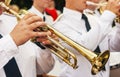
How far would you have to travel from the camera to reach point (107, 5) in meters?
2.57

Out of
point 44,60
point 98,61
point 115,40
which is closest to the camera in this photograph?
point 98,61

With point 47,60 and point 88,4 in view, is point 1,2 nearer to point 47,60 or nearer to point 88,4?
point 47,60

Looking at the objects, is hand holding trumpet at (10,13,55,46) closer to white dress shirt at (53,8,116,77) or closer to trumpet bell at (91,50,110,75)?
trumpet bell at (91,50,110,75)

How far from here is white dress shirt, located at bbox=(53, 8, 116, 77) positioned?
98.0 inches

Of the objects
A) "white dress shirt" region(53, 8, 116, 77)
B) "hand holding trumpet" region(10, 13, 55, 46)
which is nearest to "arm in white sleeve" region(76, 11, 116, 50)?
"white dress shirt" region(53, 8, 116, 77)

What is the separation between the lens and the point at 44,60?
2.41 metres

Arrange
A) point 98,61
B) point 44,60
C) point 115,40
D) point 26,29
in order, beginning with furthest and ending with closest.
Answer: point 115,40, point 44,60, point 98,61, point 26,29

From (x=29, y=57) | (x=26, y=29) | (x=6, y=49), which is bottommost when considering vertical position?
(x=29, y=57)

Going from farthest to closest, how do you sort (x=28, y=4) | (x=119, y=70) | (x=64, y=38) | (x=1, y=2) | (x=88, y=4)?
(x=28, y=4) < (x=119, y=70) < (x=88, y=4) < (x=1, y=2) < (x=64, y=38)

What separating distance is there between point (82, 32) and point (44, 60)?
0.40 m

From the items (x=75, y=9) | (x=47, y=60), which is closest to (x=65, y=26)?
(x=75, y=9)

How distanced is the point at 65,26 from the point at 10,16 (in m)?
0.41

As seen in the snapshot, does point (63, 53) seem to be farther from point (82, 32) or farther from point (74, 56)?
point (82, 32)

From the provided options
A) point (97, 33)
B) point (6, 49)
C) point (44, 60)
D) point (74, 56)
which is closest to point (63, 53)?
point (74, 56)
